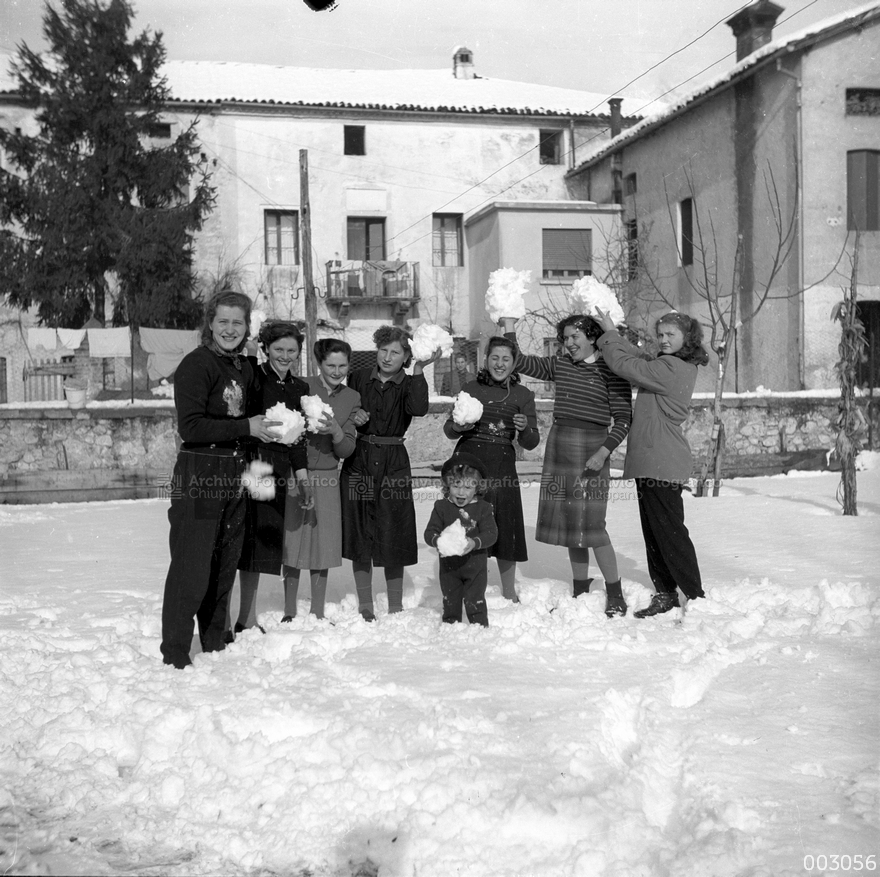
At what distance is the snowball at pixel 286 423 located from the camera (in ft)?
15.5

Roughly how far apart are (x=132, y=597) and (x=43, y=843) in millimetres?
3671

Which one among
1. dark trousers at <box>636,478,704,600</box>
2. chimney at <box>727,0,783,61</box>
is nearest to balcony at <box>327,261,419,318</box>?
chimney at <box>727,0,783,61</box>

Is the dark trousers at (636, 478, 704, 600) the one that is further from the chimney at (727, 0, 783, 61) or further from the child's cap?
the chimney at (727, 0, 783, 61)

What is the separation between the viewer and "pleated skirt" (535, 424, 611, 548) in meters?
5.77

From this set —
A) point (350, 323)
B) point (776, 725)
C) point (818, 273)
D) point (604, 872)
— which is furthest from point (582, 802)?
point (350, 323)

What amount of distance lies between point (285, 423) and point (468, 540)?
48.4 inches

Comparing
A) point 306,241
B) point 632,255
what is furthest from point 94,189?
point 632,255

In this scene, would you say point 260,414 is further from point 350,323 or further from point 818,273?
point 350,323

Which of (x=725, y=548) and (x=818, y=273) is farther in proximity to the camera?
(x=818, y=273)

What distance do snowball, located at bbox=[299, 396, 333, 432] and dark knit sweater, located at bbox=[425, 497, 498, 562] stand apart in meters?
0.79

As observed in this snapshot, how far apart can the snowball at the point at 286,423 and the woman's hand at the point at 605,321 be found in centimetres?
202

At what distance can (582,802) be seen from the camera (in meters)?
3.04

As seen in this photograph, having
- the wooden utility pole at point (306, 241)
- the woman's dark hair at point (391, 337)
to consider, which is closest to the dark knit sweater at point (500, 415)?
the woman's dark hair at point (391, 337)

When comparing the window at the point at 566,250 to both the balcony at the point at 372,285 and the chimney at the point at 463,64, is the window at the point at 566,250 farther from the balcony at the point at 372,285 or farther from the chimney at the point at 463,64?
the chimney at the point at 463,64
